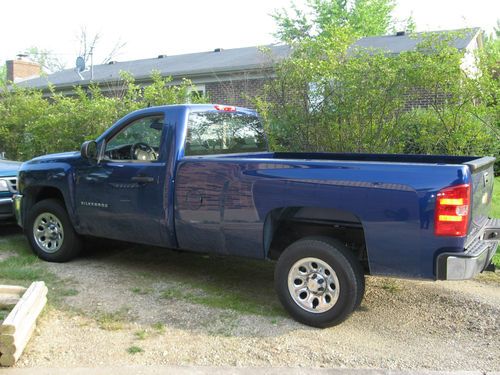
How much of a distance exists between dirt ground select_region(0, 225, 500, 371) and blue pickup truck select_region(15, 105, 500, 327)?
0.39 meters

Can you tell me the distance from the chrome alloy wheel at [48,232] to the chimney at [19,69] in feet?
93.5

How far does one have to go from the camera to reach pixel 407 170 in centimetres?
397

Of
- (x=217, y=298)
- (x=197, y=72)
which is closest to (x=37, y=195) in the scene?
(x=217, y=298)

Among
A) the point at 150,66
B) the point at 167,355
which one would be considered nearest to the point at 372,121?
the point at 167,355

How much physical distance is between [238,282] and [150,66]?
58.7ft

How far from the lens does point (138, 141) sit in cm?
588

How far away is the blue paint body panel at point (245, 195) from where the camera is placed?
13.0 ft

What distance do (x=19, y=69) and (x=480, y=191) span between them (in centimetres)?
3378

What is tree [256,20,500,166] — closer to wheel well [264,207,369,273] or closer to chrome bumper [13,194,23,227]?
wheel well [264,207,369,273]

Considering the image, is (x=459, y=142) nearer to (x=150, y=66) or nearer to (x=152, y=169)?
(x=152, y=169)

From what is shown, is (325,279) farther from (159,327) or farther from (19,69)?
(19,69)

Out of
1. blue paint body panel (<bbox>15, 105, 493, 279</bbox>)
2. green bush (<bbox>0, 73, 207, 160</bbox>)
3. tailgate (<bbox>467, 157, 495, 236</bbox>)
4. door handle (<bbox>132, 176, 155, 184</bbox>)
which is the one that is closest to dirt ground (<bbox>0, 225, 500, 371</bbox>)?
blue paint body panel (<bbox>15, 105, 493, 279</bbox>)

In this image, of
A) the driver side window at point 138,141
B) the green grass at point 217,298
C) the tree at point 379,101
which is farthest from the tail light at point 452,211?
the tree at point 379,101

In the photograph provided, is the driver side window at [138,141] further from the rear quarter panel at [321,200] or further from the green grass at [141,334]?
the green grass at [141,334]
